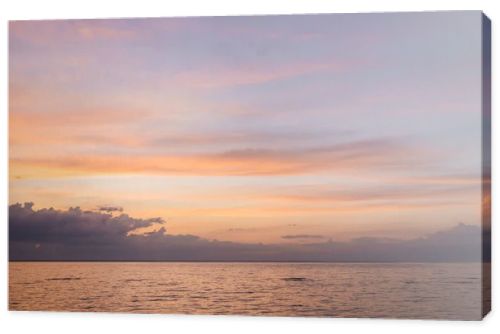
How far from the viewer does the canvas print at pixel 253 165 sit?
14.1 metres

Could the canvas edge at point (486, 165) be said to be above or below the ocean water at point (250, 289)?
above

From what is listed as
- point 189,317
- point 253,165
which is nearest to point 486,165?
point 253,165

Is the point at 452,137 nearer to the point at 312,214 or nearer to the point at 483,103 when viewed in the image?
the point at 483,103

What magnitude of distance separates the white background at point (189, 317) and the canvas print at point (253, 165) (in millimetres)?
108

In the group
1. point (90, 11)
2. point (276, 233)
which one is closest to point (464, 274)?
point (276, 233)

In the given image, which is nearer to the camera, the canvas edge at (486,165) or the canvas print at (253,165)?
the canvas edge at (486,165)

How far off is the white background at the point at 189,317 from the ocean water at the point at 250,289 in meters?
0.11

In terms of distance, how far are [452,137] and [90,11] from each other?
4.15m

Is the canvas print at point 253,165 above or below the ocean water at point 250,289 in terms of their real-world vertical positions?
above

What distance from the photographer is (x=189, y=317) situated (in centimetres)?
1464

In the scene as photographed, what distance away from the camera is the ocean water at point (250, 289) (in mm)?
14203

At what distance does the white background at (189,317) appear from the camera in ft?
46.5

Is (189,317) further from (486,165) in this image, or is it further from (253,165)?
(486,165)

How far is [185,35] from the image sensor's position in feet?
48.3
